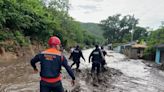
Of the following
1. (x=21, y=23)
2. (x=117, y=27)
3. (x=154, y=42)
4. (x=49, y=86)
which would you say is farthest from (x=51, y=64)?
(x=117, y=27)

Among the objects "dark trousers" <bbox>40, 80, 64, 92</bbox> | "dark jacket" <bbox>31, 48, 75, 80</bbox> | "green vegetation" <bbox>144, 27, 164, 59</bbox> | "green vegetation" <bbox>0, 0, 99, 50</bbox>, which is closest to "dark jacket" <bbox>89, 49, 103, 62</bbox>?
"dark trousers" <bbox>40, 80, 64, 92</bbox>

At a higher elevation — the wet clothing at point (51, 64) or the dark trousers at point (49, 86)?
the wet clothing at point (51, 64)

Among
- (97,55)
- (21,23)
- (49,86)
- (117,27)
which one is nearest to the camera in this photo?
(49,86)

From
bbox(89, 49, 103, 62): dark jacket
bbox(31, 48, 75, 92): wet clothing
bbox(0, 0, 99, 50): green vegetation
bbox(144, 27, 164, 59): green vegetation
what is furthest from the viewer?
bbox(144, 27, 164, 59): green vegetation

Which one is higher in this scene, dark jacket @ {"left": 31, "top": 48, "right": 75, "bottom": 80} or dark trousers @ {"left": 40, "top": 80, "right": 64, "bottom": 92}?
dark jacket @ {"left": 31, "top": 48, "right": 75, "bottom": 80}

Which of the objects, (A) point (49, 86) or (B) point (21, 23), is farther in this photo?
(B) point (21, 23)

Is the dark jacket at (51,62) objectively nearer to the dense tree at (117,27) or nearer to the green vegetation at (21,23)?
the green vegetation at (21,23)

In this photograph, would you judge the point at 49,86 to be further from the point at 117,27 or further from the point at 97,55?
the point at 117,27

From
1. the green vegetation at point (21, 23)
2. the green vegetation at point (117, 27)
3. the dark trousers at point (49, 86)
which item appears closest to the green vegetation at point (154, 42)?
the green vegetation at point (21, 23)

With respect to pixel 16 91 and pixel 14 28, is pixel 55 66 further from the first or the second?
pixel 14 28

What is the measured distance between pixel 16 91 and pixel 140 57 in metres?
41.5

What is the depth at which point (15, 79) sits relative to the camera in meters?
14.0

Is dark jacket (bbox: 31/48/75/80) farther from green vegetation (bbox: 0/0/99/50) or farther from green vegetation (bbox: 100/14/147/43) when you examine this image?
green vegetation (bbox: 100/14/147/43)

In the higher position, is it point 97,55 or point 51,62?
point 51,62
